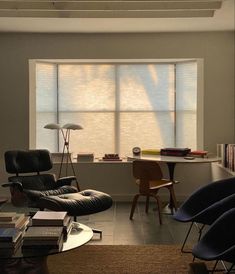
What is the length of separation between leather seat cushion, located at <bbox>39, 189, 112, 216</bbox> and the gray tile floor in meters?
0.37

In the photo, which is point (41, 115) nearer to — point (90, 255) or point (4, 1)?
point (4, 1)

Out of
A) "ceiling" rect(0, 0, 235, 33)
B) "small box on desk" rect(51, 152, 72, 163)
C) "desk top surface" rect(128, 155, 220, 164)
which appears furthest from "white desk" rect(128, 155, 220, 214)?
"ceiling" rect(0, 0, 235, 33)

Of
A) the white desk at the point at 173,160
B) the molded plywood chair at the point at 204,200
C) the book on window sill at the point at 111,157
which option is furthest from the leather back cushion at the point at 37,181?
the molded plywood chair at the point at 204,200

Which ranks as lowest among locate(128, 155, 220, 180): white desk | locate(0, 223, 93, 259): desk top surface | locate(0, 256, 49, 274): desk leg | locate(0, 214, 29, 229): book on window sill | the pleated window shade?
locate(0, 256, 49, 274): desk leg

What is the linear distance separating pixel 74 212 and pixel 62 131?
254cm

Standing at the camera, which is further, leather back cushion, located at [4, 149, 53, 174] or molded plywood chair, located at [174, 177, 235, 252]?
leather back cushion, located at [4, 149, 53, 174]

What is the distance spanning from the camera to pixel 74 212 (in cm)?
409

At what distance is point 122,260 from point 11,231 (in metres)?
1.25

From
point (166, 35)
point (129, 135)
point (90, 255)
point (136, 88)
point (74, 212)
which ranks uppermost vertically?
point (166, 35)

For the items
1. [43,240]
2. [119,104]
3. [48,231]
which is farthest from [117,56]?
[43,240]

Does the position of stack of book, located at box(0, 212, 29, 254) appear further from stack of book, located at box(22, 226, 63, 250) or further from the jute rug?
the jute rug

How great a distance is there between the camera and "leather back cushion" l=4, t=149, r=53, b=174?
4949mm

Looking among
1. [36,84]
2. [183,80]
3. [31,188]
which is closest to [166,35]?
[183,80]

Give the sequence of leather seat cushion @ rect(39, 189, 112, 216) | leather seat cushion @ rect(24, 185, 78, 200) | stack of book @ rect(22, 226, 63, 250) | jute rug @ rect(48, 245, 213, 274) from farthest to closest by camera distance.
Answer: leather seat cushion @ rect(24, 185, 78, 200), leather seat cushion @ rect(39, 189, 112, 216), jute rug @ rect(48, 245, 213, 274), stack of book @ rect(22, 226, 63, 250)
